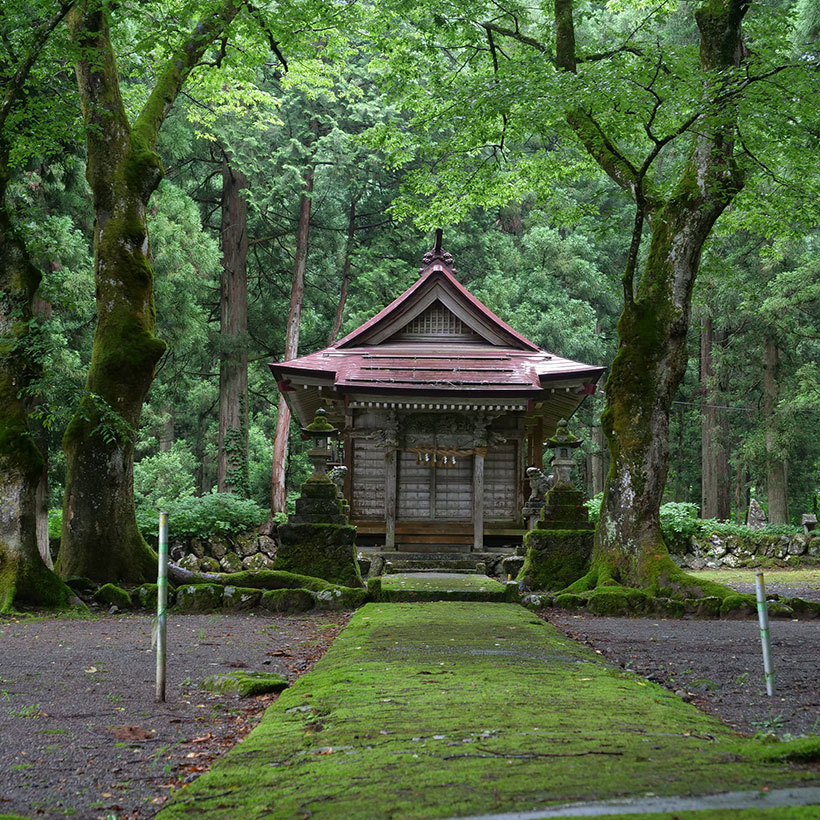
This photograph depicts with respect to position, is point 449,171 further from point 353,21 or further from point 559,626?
point 559,626

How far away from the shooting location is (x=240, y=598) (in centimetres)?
1024

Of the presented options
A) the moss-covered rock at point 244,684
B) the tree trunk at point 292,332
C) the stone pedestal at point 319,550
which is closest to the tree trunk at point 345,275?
the tree trunk at point 292,332

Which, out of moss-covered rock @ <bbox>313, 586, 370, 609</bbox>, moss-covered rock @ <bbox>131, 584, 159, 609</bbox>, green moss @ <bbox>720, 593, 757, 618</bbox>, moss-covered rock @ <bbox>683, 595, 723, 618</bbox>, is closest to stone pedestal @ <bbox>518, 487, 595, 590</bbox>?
moss-covered rock @ <bbox>683, 595, 723, 618</bbox>

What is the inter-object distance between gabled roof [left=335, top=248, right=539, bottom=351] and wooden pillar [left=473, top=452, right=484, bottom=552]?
342 cm

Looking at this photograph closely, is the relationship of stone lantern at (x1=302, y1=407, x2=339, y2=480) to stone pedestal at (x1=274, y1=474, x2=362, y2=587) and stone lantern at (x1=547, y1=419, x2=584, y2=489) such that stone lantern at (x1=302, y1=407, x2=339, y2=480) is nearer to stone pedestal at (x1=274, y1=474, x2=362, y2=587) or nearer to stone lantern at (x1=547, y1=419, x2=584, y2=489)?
stone pedestal at (x1=274, y1=474, x2=362, y2=587)

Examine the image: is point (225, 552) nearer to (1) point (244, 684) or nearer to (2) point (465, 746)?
(1) point (244, 684)

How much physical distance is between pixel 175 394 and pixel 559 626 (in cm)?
1685

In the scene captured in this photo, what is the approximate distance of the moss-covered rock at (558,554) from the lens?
38.9 feet

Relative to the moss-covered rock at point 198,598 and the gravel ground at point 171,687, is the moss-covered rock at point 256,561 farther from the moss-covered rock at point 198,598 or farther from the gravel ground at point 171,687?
the gravel ground at point 171,687

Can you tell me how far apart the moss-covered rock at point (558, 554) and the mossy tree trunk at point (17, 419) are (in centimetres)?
649

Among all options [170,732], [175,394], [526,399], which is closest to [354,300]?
[175,394]

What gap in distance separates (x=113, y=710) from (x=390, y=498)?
13.0m

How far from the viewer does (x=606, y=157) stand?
37.9 ft

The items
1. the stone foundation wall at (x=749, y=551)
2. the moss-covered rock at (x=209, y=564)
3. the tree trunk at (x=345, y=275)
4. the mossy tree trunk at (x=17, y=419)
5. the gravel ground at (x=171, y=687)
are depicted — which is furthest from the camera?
the tree trunk at (x=345, y=275)
